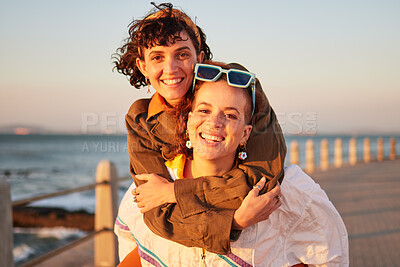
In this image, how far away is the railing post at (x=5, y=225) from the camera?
354cm

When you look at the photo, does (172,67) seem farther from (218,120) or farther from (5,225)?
(5,225)

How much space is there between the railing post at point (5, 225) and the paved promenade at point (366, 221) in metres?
1.98

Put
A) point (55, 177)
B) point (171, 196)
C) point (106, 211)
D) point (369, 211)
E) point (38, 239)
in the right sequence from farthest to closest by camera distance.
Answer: point (55, 177)
point (38, 239)
point (369, 211)
point (106, 211)
point (171, 196)

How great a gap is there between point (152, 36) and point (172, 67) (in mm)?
233

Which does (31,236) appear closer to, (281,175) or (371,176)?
(371,176)

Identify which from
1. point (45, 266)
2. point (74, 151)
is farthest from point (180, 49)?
point (74, 151)

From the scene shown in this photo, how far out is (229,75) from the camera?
217cm

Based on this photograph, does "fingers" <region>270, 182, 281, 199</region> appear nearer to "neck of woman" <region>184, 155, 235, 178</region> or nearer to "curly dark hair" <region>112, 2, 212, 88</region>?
"neck of woman" <region>184, 155, 235, 178</region>

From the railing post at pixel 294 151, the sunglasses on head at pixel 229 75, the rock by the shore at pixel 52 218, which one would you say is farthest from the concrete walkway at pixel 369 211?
the rock by the shore at pixel 52 218

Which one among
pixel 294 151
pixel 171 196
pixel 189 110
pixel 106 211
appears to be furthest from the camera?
pixel 294 151

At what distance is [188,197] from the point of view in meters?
2.15

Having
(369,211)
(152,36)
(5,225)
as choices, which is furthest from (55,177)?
(152,36)

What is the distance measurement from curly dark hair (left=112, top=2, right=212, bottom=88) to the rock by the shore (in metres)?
10.5

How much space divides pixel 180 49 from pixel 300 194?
3.77ft
